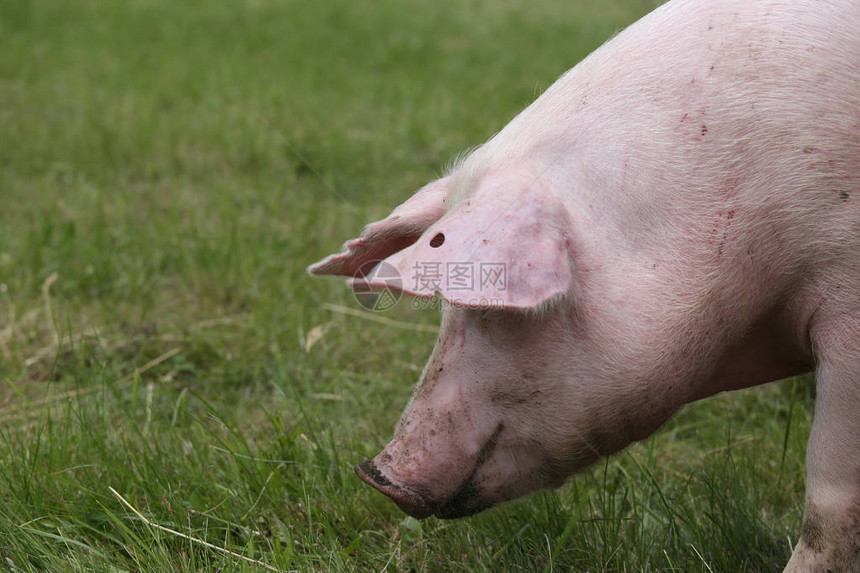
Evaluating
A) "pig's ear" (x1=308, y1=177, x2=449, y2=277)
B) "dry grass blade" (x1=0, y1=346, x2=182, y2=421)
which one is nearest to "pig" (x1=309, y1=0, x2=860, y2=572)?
"pig's ear" (x1=308, y1=177, x2=449, y2=277)

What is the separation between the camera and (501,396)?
210 cm

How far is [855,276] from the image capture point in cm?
197

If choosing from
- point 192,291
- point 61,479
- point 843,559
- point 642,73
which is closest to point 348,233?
point 192,291

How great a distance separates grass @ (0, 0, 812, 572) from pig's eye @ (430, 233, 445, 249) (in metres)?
0.73

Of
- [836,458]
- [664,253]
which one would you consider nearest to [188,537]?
[664,253]

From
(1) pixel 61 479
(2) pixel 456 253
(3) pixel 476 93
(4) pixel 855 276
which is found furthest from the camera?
(3) pixel 476 93

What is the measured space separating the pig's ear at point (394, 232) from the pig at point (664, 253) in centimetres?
16

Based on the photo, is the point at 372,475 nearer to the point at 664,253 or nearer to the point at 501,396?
the point at 501,396

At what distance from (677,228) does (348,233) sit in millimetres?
2783

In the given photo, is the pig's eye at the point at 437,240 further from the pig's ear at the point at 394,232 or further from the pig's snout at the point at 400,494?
the pig's snout at the point at 400,494

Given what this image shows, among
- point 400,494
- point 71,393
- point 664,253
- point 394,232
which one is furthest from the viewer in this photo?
point 71,393

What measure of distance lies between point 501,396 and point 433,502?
0.85 ft

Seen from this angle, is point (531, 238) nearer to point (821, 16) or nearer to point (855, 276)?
point (855, 276)

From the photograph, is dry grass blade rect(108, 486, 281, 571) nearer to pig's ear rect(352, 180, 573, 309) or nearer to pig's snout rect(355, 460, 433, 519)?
pig's snout rect(355, 460, 433, 519)
